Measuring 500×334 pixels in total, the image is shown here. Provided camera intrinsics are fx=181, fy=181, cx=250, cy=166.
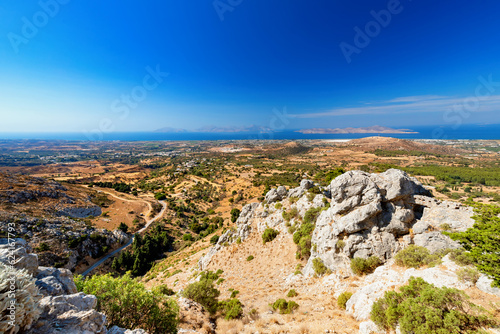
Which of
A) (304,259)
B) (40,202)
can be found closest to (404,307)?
(304,259)

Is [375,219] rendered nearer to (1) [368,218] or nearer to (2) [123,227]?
(1) [368,218]

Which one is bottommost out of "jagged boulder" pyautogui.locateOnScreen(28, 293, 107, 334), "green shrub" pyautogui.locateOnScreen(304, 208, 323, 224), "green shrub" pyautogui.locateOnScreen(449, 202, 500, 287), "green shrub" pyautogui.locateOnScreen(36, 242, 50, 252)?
"green shrub" pyautogui.locateOnScreen(36, 242, 50, 252)

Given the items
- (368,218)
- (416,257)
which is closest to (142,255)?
(368,218)

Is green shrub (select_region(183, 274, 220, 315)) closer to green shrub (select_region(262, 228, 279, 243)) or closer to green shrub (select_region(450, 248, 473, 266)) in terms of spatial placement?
green shrub (select_region(262, 228, 279, 243))

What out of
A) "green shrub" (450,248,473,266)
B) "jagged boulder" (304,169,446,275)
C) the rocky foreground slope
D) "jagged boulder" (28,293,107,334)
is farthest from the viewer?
"jagged boulder" (304,169,446,275)

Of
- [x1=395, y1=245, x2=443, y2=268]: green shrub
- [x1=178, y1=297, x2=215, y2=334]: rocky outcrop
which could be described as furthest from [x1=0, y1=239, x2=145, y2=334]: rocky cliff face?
[x1=395, y1=245, x2=443, y2=268]: green shrub

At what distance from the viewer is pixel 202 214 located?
60.0 m

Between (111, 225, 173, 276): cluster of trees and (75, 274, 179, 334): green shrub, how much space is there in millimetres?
29911

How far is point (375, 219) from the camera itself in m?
15.1

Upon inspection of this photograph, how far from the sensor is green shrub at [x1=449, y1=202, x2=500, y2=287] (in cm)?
730

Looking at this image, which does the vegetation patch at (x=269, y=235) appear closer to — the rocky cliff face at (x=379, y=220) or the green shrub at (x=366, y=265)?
the rocky cliff face at (x=379, y=220)

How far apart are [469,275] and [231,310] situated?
45.9ft

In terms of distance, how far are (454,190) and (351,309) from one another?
2258 inches

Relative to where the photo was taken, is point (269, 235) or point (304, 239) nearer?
point (304, 239)
